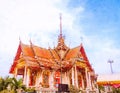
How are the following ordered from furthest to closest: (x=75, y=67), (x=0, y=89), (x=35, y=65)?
(x=75, y=67), (x=35, y=65), (x=0, y=89)

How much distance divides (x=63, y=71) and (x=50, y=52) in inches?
153

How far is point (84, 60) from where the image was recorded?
29969 millimetres

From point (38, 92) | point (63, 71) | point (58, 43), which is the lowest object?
point (38, 92)

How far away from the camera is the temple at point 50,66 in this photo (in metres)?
25.8

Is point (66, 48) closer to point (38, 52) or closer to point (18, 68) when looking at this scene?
point (38, 52)

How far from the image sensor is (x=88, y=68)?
3098 centimetres

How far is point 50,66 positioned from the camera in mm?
26922

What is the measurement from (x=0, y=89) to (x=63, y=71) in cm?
1359

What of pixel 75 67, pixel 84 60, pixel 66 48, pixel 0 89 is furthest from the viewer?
pixel 66 48

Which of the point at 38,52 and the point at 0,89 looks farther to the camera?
the point at 38,52

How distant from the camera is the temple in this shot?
84.7 feet

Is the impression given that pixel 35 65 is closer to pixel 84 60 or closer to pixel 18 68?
pixel 18 68

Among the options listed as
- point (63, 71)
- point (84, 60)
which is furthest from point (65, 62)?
point (84, 60)

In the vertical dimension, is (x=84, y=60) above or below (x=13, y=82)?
above
